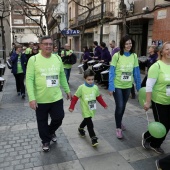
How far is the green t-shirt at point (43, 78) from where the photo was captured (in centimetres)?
366

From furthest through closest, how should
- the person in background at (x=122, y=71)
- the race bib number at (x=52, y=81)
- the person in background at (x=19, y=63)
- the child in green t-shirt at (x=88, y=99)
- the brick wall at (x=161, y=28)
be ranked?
1. the brick wall at (x=161, y=28)
2. the person in background at (x=19, y=63)
3. the person in background at (x=122, y=71)
4. the child in green t-shirt at (x=88, y=99)
5. the race bib number at (x=52, y=81)

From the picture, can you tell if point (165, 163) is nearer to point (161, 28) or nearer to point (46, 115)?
point (46, 115)

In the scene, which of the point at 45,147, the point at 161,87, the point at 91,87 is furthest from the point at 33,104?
the point at 161,87

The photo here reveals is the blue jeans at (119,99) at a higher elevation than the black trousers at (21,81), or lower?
higher

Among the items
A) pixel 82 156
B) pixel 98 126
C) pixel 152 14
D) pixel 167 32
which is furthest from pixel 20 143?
pixel 152 14

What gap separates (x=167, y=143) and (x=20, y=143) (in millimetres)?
2598

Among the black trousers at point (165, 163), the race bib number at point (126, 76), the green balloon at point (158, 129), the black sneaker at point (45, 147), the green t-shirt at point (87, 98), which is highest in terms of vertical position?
the race bib number at point (126, 76)

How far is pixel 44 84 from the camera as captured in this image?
371 cm

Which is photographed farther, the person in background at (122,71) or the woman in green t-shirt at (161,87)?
the person in background at (122,71)

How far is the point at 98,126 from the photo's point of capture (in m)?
5.20

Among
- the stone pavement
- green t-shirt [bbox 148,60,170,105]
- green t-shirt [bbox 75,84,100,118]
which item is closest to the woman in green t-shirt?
green t-shirt [bbox 148,60,170,105]

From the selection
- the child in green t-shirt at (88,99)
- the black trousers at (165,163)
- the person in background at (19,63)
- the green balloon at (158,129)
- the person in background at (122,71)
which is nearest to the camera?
the black trousers at (165,163)

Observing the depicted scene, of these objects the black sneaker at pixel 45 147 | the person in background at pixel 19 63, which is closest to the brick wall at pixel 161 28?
the person in background at pixel 19 63

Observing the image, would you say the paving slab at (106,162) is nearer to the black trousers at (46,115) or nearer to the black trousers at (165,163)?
the black trousers at (165,163)
